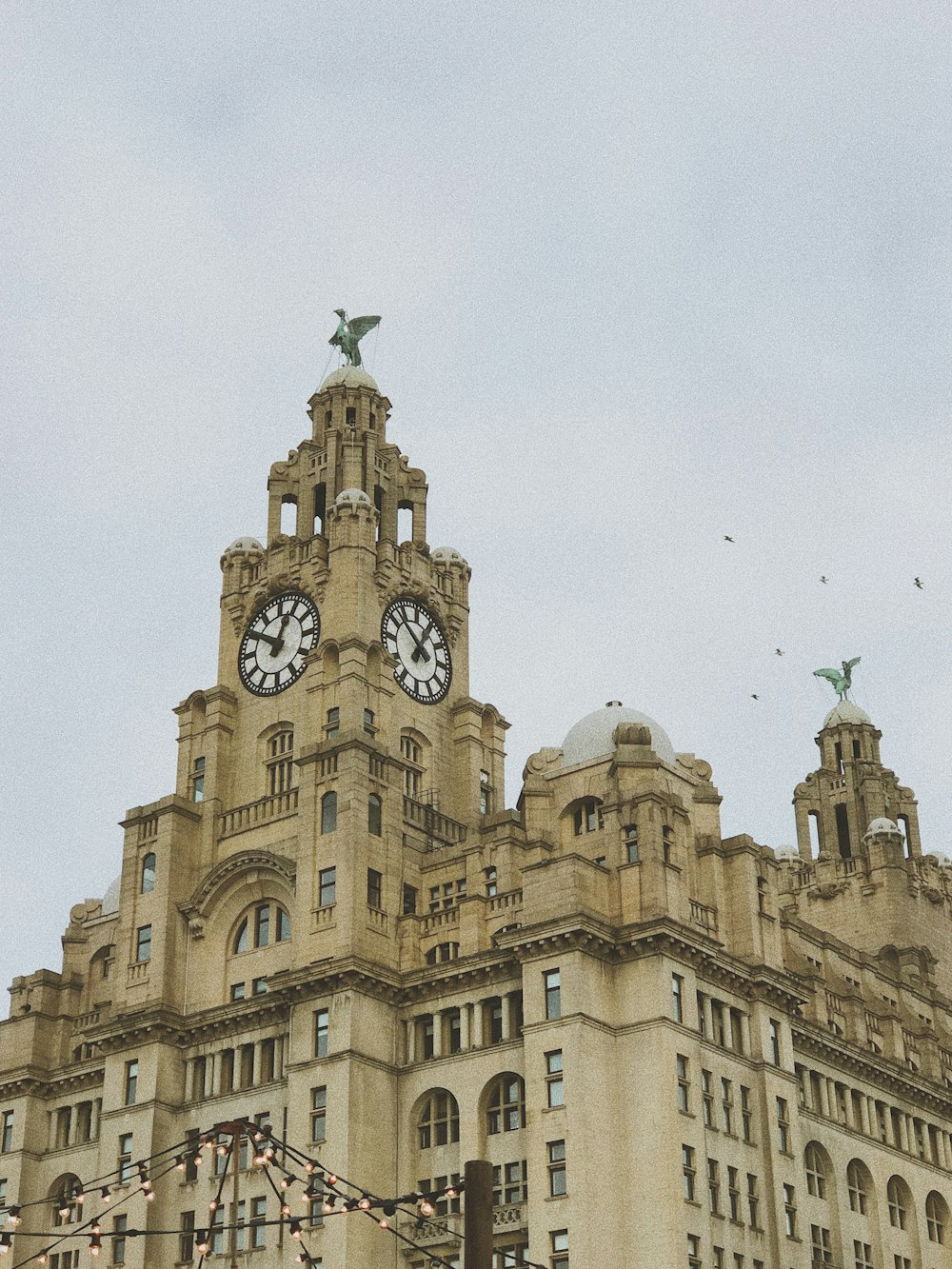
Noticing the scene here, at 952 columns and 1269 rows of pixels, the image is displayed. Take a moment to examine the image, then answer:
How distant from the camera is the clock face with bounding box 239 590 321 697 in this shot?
320ft

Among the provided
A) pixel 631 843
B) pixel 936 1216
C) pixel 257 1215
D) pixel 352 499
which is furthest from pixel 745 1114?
pixel 352 499

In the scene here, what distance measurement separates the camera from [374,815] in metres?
88.5

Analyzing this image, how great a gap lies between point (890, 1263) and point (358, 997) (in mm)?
29640

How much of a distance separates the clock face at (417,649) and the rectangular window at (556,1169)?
1146 inches

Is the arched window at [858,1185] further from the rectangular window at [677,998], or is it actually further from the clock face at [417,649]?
the clock face at [417,649]

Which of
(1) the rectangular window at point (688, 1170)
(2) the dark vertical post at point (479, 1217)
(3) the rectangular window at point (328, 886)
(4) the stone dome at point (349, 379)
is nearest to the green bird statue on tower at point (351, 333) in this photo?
(4) the stone dome at point (349, 379)

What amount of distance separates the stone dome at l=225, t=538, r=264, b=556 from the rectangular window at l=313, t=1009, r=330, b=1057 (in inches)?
1184

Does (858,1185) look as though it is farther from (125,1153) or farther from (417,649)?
(125,1153)

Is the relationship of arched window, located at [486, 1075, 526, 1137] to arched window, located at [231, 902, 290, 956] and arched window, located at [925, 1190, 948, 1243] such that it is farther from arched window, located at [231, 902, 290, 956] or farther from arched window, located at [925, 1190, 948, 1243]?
arched window, located at [925, 1190, 948, 1243]

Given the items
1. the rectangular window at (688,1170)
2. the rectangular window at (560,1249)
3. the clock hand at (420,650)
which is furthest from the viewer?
the clock hand at (420,650)

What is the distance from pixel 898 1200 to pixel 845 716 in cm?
4178

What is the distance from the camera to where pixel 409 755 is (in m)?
96.9

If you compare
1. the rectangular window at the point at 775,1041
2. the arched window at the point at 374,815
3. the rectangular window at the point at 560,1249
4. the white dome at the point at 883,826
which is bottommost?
the rectangular window at the point at 560,1249

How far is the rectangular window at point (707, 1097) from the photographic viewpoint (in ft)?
256
